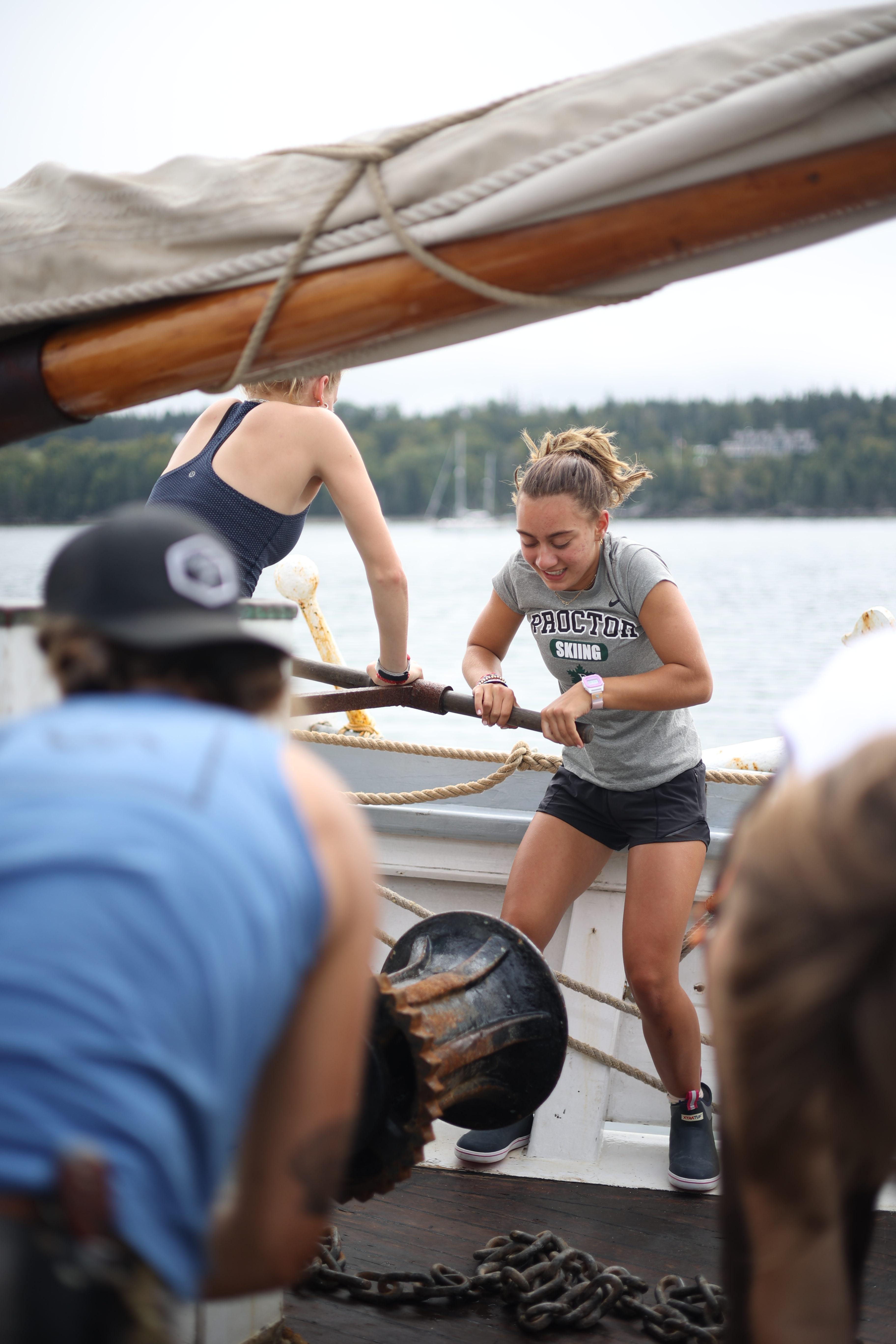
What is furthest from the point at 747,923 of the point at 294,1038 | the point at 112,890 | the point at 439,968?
the point at 439,968

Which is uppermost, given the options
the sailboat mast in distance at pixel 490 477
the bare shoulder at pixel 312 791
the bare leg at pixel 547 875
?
the sailboat mast in distance at pixel 490 477

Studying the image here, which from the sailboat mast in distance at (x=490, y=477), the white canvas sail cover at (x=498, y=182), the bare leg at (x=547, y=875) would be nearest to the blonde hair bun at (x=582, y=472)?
the bare leg at (x=547, y=875)

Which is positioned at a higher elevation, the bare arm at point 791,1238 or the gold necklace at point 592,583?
the gold necklace at point 592,583

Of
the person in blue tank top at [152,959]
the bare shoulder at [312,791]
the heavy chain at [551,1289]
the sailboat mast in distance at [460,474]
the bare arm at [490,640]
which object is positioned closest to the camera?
the person in blue tank top at [152,959]

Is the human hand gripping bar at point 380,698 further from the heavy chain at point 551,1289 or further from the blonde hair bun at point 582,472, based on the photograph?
the heavy chain at point 551,1289

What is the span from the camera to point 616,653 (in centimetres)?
295

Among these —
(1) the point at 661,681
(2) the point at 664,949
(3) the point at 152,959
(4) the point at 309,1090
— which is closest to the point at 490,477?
(1) the point at 661,681

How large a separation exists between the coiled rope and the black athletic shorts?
169mm

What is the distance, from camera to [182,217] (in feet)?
5.79

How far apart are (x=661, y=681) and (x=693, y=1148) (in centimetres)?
117

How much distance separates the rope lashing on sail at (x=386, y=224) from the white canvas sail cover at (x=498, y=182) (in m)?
0.01

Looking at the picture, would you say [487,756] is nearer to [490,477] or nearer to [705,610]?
[705,610]

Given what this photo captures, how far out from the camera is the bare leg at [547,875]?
2.89 metres

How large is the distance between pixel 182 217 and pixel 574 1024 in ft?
7.45
